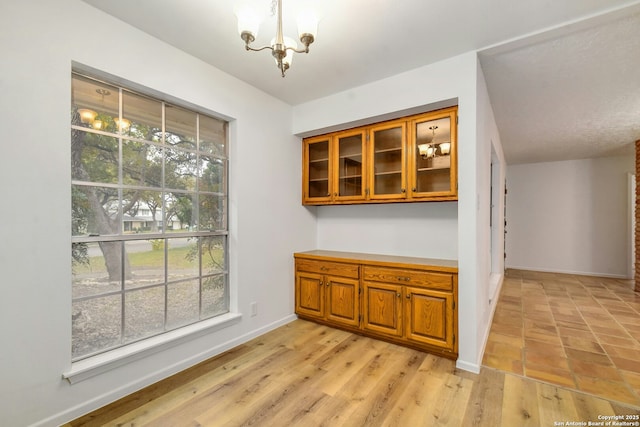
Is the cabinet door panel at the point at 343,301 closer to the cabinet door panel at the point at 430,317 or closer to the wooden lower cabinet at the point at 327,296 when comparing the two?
the wooden lower cabinet at the point at 327,296

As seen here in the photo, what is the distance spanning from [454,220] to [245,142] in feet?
7.60

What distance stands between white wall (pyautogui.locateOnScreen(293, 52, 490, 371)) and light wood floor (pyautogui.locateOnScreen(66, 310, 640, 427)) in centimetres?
36

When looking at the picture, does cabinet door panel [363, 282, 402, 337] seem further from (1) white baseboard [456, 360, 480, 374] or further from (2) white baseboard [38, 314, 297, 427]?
(2) white baseboard [38, 314, 297, 427]

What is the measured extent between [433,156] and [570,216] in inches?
228

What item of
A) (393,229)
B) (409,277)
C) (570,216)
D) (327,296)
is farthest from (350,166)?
(570,216)

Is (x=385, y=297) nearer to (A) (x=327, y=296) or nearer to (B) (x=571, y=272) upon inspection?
(A) (x=327, y=296)

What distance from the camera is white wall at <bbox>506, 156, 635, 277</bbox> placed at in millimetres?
6016

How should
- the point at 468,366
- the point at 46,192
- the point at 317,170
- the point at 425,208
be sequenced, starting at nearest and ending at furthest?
the point at 46,192 → the point at 468,366 → the point at 425,208 → the point at 317,170

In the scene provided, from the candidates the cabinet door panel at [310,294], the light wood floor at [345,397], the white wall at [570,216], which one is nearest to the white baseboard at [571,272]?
the white wall at [570,216]

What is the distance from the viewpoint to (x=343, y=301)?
3.12 metres

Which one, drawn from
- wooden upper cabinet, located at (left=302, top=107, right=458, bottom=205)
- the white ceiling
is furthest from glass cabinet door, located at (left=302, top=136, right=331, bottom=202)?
the white ceiling

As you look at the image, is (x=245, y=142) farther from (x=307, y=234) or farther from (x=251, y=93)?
(x=307, y=234)

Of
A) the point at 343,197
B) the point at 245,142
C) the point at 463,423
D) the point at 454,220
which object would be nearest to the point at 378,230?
the point at 343,197

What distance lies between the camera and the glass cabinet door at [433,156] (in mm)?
2633
